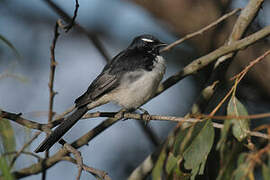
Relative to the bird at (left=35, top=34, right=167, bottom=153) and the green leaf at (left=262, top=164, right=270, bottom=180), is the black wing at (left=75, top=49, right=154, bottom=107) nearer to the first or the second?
the bird at (left=35, top=34, right=167, bottom=153)

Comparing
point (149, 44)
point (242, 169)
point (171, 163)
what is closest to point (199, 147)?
point (171, 163)

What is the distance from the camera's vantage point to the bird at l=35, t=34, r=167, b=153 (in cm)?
318

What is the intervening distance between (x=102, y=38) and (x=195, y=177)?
16.9 feet

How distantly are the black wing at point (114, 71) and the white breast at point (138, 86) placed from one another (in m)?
0.05

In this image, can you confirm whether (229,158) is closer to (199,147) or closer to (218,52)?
(199,147)

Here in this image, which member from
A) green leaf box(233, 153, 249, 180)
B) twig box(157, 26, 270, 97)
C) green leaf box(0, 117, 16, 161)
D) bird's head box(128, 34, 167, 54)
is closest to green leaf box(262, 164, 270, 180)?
green leaf box(233, 153, 249, 180)

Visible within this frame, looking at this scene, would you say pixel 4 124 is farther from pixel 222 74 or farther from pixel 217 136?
pixel 222 74

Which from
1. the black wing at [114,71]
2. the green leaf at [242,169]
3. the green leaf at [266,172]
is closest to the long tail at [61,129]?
the black wing at [114,71]

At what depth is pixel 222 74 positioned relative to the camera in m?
3.03

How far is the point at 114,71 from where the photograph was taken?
3.36 m

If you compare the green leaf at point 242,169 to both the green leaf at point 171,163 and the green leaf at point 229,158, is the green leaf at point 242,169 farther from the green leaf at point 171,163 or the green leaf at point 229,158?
the green leaf at point 171,163

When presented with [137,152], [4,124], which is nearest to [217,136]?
[4,124]

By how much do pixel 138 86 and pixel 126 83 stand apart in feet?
0.43

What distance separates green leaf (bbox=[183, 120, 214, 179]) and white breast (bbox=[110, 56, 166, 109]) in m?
1.14
